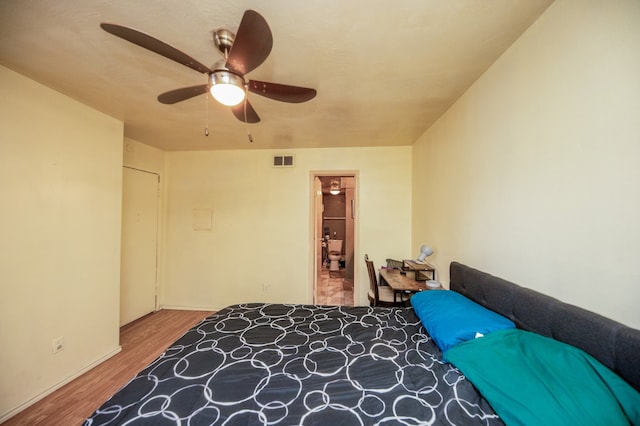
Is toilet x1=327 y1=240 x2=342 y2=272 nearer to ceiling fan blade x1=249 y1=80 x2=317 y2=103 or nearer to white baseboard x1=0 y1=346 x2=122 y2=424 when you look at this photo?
white baseboard x1=0 y1=346 x2=122 y2=424

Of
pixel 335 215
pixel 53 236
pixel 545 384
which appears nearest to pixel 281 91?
pixel 545 384

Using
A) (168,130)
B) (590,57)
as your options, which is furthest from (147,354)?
(590,57)

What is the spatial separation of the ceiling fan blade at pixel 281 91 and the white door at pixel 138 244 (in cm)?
268

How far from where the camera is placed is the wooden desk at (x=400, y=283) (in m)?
2.31

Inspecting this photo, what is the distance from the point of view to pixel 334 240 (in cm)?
651

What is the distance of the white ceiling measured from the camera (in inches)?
46.4

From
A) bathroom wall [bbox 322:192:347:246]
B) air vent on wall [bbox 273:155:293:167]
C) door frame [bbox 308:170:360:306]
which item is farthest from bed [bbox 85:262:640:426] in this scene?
bathroom wall [bbox 322:192:347:246]

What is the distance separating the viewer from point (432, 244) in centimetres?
264

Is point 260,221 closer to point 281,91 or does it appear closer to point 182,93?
point 182,93

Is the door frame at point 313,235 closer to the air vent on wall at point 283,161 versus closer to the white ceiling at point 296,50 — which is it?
the air vent on wall at point 283,161

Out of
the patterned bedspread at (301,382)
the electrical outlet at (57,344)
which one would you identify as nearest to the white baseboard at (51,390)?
the electrical outlet at (57,344)

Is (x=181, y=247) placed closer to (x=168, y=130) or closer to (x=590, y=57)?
(x=168, y=130)

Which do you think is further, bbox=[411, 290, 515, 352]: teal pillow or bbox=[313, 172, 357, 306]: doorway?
bbox=[313, 172, 357, 306]: doorway

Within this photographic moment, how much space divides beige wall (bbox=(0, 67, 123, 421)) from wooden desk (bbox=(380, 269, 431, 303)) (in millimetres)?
3045
